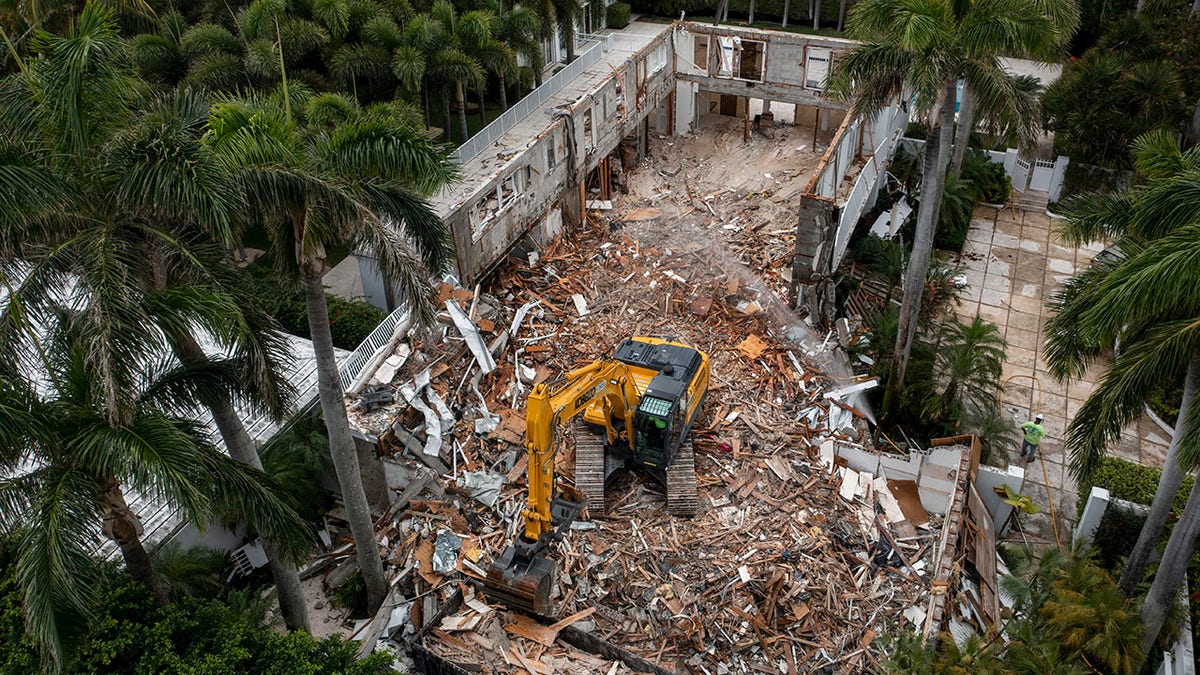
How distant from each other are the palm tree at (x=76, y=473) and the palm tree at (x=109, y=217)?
37cm

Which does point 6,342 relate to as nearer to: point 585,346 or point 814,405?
point 585,346

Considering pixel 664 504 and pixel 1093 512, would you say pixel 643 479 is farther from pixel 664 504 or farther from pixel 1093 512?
pixel 1093 512

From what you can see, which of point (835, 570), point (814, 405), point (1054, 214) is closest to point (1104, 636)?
point (835, 570)

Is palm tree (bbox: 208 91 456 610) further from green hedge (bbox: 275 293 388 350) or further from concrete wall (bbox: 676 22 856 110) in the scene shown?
concrete wall (bbox: 676 22 856 110)

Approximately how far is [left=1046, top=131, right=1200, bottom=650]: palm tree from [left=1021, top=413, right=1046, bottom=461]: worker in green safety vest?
5.10 metres

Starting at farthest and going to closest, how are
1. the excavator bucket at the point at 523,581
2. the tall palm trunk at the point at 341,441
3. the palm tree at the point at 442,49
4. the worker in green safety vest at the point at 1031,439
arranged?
the palm tree at the point at 442,49, the worker in green safety vest at the point at 1031,439, the excavator bucket at the point at 523,581, the tall palm trunk at the point at 341,441

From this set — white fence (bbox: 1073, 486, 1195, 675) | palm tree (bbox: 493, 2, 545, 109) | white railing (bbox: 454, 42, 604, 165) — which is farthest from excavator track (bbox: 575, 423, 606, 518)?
palm tree (bbox: 493, 2, 545, 109)

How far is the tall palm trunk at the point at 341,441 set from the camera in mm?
12547

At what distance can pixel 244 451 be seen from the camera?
13.1 m

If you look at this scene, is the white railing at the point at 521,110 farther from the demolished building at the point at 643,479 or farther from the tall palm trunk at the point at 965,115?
the tall palm trunk at the point at 965,115

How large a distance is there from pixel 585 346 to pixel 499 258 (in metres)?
3.32

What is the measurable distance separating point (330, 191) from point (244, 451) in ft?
15.1

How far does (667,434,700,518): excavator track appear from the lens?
16.4m

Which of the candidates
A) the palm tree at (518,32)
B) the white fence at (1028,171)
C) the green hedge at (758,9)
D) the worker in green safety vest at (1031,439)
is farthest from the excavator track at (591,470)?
the green hedge at (758,9)
